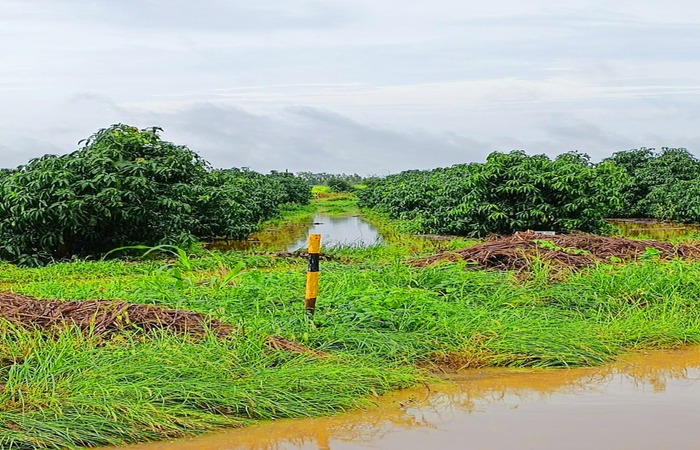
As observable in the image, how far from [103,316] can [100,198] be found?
293 inches

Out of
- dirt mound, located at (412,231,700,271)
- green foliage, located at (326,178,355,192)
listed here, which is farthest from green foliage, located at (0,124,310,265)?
green foliage, located at (326,178,355,192)

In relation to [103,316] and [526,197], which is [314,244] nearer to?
[103,316]

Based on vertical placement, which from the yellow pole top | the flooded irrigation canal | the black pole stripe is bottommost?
the flooded irrigation canal

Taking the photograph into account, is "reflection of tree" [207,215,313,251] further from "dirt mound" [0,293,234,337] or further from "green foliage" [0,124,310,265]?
"dirt mound" [0,293,234,337]

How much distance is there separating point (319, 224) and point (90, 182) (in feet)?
49.4

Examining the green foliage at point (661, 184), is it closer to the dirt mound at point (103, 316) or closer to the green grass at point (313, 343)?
the green grass at point (313, 343)

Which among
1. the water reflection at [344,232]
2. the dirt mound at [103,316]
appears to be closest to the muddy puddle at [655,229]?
the water reflection at [344,232]

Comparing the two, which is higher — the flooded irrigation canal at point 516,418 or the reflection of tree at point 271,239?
the flooded irrigation canal at point 516,418

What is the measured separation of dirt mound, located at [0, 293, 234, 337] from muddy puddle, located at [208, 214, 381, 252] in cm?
841

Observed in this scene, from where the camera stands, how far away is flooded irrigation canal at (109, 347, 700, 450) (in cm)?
438

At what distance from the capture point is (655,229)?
2375cm

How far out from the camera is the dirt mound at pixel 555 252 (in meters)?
9.45

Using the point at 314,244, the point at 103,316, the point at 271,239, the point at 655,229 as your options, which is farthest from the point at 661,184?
the point at 103,316

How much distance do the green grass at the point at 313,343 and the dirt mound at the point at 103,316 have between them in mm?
167
